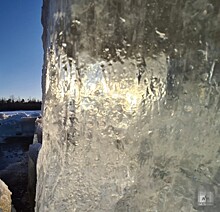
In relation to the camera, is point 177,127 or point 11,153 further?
point 11,153

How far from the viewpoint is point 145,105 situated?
70cm

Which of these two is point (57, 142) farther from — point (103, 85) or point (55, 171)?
point (103, 85)

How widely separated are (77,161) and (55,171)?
93 mm

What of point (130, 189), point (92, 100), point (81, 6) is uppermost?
point (81, 6)

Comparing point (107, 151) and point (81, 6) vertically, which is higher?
point (81, 6)

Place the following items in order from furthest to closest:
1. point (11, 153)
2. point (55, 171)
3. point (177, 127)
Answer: point (11, 153), point (55, 171), point (177, 127)

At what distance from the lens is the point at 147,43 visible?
2.25 ft

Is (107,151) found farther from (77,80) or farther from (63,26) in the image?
(63,26)

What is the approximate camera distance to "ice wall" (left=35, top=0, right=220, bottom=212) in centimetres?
67

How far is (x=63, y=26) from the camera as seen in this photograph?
0.77 meters

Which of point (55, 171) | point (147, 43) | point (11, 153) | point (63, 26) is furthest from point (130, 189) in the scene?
point (11, 153)

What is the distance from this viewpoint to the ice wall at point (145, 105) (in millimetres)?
672

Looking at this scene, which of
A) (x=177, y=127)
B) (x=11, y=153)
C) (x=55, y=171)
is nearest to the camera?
(x=177, y=127)

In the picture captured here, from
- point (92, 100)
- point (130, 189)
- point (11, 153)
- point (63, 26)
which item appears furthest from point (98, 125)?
point (11, 153)
